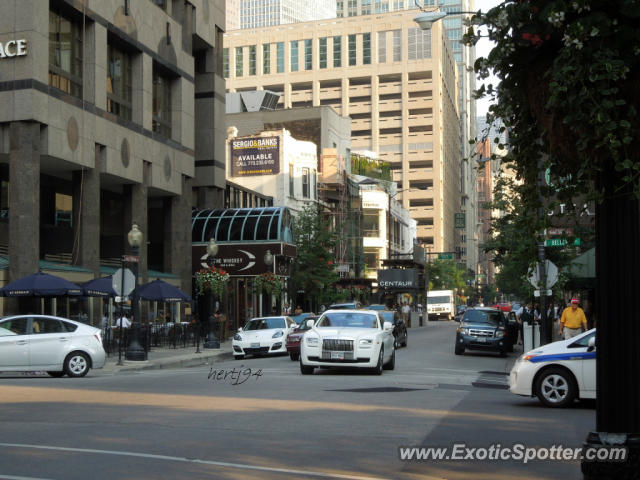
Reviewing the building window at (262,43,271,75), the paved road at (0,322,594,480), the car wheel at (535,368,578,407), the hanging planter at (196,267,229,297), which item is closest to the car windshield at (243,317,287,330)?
the hanging planter at (196,267,229,297)

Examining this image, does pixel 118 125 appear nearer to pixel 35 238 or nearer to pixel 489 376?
pixel 35 238

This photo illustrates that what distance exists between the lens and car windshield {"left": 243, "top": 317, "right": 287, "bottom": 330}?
30786 millimetres

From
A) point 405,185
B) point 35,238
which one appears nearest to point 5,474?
point 35,238

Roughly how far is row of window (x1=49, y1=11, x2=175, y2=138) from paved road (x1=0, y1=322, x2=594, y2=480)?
20986 millimetres

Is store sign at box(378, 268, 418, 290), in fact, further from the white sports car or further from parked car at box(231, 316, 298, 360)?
the white sports car

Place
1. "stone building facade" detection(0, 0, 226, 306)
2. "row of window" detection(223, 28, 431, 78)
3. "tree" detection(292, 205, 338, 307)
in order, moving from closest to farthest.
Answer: "stone building facade" detection(0, 0, 226, 306), "tree" detection(292, 205, 338, 307), "row of window" detection(223, 28, 431, 78)

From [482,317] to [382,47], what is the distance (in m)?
113

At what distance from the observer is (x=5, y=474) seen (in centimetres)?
791

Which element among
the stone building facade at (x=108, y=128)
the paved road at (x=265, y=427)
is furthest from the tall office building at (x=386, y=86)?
the paved road at (x=265, y=427)

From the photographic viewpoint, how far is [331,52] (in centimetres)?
14212

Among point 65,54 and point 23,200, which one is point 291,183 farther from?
point 23,200

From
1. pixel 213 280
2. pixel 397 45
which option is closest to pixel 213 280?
pixel 213 280

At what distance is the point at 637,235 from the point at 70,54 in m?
35.1

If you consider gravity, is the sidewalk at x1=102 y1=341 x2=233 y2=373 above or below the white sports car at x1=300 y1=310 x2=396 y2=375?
below
